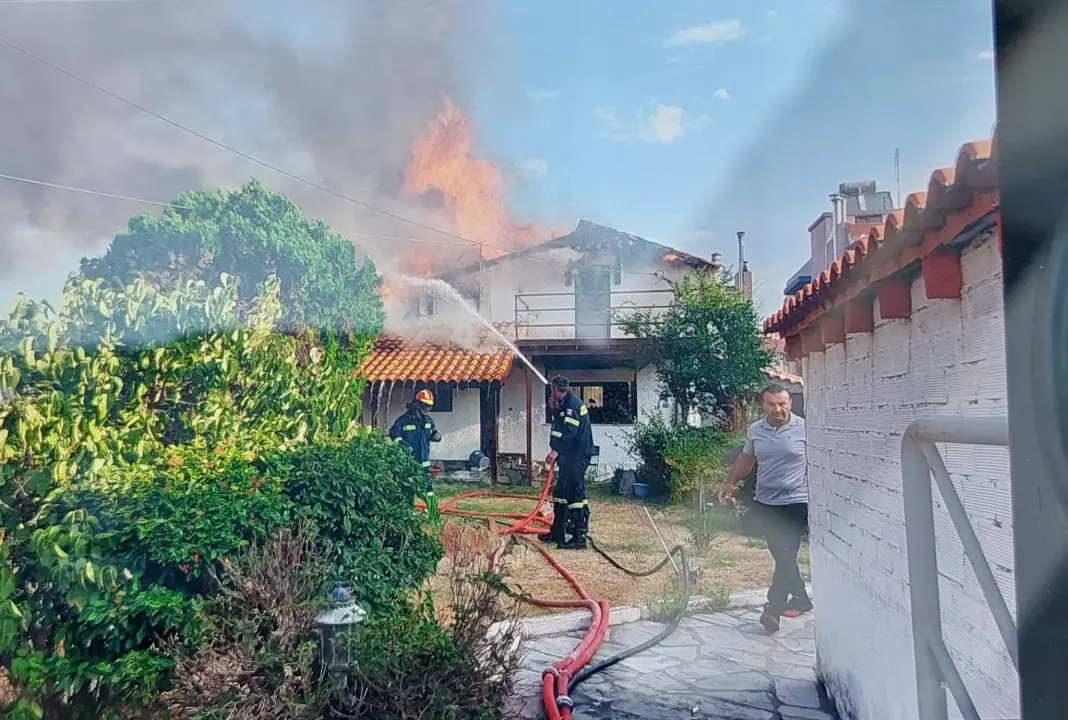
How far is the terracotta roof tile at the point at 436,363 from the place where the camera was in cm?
555

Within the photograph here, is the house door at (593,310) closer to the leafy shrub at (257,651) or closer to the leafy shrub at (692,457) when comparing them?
the leafy shrub at (692,457)

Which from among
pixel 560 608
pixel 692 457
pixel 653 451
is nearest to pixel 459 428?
pixel 653 451

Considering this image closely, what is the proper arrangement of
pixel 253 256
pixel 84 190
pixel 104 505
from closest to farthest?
pixel 104 505 → pixel 253 256 → pixel 84 190

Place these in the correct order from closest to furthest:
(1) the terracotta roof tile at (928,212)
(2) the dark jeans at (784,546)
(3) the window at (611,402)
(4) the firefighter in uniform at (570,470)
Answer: (1) the terracotta roof tile at (928,212)
(2) the dark jeans at (784,546)
(4) the firefighter in uniform at (570,470)
(3) the window at (611,402)

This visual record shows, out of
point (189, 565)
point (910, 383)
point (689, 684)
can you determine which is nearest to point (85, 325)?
point (189, 565)

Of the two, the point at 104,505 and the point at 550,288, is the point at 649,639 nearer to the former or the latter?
the point at 104,505

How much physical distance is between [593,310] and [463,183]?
2.44 m

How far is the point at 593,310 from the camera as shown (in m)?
6.68

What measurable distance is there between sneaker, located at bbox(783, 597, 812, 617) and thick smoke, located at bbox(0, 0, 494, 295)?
341cm

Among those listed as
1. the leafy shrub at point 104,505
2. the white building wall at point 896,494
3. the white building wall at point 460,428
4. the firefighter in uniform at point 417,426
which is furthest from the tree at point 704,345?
the leafy shrub at point 104,505

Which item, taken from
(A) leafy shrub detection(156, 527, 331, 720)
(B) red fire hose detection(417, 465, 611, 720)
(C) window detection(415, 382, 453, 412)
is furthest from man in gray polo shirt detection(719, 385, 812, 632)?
(C) window detection(415, 382, 453, 412)

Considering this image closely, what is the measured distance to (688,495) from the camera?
6.16 metres

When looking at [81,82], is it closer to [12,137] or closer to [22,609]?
[12,137]

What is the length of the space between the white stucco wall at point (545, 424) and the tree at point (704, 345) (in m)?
0.22
